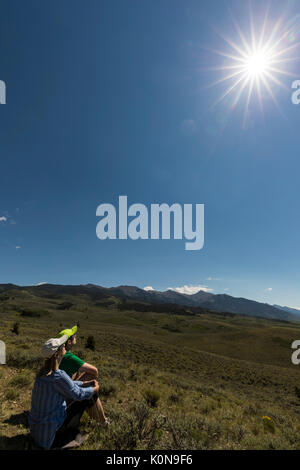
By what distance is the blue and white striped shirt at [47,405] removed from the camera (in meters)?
3.51

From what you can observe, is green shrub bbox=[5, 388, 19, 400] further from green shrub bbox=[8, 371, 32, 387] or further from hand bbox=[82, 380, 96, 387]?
hand bbox=[82, 380, 96, 387]

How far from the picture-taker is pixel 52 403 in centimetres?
362

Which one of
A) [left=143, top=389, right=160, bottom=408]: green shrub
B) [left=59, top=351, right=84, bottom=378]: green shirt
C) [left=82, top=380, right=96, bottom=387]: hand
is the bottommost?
[left=143, top=389, right=160, bottom=408]: green shrub

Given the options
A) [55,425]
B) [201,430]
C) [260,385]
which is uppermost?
[55,425]

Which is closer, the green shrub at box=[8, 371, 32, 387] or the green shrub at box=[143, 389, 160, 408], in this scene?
the green shrub at box=[8, 371, 32, 387]

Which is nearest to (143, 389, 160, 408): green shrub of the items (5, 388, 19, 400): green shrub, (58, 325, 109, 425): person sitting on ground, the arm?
(58, 325, 109, 425): person sitting on ground

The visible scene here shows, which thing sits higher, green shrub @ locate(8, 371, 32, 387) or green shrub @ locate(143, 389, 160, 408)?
green shrub @ locate(8, 371, 32, 387)

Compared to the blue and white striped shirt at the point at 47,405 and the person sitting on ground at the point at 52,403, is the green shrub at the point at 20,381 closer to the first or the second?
the person sitting on ground at the point at 52,403

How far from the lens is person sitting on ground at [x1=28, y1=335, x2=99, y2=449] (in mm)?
3520

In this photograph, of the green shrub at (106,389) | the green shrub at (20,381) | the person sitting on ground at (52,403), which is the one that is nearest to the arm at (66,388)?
the person sitting on ground at (52,403)
